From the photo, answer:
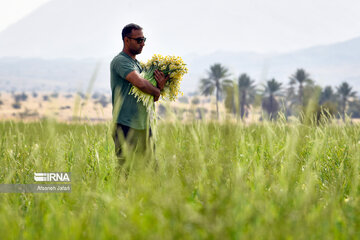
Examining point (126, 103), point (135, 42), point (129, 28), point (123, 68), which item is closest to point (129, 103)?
point (126, 103)

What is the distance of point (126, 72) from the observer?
3.87 m

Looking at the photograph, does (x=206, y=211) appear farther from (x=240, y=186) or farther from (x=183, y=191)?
(x=183, y=191)

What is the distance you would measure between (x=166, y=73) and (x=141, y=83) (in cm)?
57

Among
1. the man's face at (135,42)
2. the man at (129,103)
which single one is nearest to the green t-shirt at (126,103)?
the man at (129,103)

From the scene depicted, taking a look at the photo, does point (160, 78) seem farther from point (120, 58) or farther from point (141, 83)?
point (120, 58)

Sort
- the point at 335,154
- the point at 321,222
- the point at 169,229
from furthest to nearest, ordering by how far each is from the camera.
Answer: the point at 335,154 → the point at 321,222 → the point at 169,229

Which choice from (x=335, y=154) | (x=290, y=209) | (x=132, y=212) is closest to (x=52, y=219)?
(x=132, y=212)

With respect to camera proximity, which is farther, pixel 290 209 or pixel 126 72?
pixel 126 72

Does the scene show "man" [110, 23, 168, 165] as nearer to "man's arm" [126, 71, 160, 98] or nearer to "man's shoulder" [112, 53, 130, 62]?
"man's shoulder" [112, 53, 130, 62]

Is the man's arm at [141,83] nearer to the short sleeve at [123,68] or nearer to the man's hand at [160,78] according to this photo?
the short sleeve at [123,68]

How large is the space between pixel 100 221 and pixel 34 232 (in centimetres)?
42

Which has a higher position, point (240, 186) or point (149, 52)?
point (149, 52)

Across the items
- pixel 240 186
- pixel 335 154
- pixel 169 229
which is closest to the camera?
pixel 169 229

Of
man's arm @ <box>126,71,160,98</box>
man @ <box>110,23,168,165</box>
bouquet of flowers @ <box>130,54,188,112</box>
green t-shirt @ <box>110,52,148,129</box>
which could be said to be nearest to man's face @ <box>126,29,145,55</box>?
man @ <box>110,23,168,165</box>
